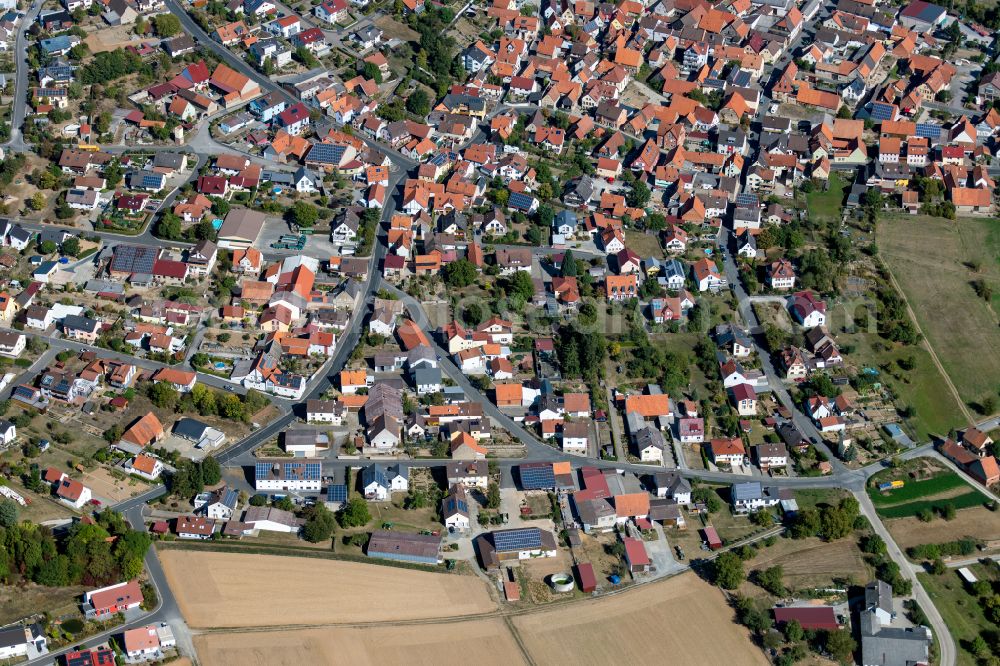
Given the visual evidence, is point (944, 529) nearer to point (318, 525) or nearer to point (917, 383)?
point (917, 383)

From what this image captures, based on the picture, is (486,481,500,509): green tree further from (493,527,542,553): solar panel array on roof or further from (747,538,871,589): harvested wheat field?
(747,538,871,589): harvested wheat field

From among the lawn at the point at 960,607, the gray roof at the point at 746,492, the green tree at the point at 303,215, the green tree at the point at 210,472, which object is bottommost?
the lawn at the point at 960,607

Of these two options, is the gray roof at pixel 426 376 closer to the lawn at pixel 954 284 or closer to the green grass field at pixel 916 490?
the green grass field at pixel 916 490

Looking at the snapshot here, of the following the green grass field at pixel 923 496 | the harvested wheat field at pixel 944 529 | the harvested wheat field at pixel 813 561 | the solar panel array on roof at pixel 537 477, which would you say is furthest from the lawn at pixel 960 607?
the solar panel array on roof at pixel 537 477

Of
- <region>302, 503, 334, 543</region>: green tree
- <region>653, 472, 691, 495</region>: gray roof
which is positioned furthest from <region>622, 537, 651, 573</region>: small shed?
<region>302, 503, 334, 543</region>: green tree

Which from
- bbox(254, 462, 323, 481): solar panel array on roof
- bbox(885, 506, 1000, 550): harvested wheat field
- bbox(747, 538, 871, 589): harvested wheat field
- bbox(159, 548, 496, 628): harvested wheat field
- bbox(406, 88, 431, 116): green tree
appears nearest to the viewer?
bbox(159, 548, 496, 628): harvested wheat field

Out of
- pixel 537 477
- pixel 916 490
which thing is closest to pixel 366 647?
pixel 537 477
